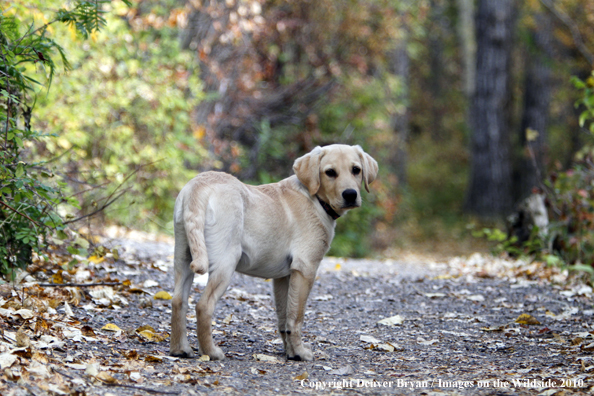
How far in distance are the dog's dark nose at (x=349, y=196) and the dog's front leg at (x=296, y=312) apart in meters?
0.61

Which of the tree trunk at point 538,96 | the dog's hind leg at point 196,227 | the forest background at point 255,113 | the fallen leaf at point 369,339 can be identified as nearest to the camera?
the dog's hind leg at point 196,227

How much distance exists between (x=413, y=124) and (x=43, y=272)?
26.6 m

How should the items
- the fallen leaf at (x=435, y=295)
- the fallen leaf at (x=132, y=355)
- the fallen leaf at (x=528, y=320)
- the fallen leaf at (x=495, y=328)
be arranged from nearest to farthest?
the fallen leaf at (x=132, y=355), the fallen leaf at (x=495, y=328), the fallen leaf at (x=528, y=320), the fallen leaf at (x=435, y=295)

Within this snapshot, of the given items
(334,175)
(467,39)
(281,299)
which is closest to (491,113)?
(467,39)

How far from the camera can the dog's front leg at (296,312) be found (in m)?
4.22

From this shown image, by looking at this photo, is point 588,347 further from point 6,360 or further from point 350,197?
point 6,360

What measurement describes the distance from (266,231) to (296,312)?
0.60 m

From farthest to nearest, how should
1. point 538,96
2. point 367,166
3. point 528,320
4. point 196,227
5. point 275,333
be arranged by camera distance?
point 538,96
point 528,320
point 275,333
point 367,166
point 196,227

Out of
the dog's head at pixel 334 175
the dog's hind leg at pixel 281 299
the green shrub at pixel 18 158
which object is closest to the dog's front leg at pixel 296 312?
the dog's hind leg at pixel 281 299

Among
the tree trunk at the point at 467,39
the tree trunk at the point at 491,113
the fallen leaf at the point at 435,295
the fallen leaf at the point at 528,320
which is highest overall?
the tree trunk at the point at 467,39

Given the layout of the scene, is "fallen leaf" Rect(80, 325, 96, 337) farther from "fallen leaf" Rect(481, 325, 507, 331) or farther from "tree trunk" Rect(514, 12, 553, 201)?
"tree trunk" Rect(514, 12, 553, 201)

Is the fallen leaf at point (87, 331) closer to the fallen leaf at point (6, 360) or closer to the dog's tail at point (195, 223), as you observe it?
the fallen leaf at point (6, 360)

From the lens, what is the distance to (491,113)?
18.3 meters

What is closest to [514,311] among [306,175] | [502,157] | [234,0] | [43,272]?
[306,175]
